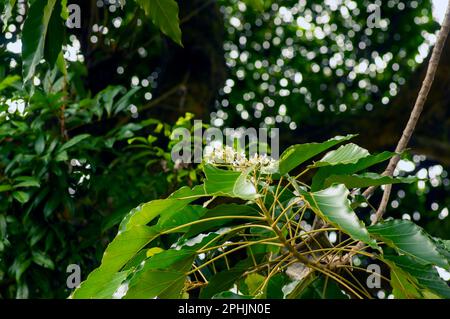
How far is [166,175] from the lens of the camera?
232 cm

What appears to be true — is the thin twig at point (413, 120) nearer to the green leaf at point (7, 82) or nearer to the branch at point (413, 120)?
the branch at point (413, 120)

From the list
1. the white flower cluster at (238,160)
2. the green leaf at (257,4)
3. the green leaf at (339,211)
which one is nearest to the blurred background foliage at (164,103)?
the green leaf at (257,4)

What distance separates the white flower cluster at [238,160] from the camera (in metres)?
1.02

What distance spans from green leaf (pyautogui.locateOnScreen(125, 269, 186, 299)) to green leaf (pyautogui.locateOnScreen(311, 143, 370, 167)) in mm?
268

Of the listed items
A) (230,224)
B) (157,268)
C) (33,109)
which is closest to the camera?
(157,268)

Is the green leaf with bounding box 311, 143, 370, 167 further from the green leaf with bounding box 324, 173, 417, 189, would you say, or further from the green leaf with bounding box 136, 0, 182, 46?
the green leaf with bounding box 136, 0, 182, 46

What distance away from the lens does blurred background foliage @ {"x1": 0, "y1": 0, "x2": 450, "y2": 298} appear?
2201 millimetres

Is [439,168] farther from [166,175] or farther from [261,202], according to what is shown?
A: [261,202]

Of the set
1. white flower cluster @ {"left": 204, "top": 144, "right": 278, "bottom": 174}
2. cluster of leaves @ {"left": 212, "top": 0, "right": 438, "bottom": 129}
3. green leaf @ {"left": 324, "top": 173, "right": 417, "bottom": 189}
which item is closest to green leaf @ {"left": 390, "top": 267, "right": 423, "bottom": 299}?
green leaf @ {"left": 324, "top": 173, "right": 417, "bottom": 189}

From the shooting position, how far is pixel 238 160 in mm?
1040

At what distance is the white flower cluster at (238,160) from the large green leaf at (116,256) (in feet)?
0.47

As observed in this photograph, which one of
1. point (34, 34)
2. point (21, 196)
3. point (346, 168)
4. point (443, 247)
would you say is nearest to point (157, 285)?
point (346, 168)
